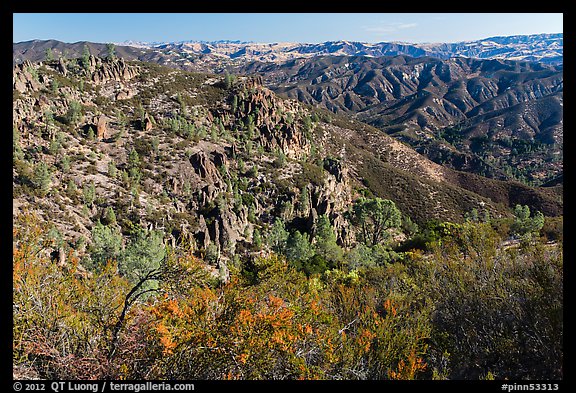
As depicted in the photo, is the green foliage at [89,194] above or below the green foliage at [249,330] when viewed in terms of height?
below

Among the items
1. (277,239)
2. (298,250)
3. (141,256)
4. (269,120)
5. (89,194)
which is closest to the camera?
(141,256)

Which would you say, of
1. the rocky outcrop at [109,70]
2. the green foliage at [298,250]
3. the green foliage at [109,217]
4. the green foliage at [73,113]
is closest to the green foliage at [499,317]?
the green foliage at [298,250]

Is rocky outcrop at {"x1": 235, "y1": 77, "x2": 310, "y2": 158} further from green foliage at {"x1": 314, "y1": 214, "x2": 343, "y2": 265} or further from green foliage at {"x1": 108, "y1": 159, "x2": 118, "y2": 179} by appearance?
green foliage at {"x1": 108, "y1": 159, "x2": 118, "y2": 179}

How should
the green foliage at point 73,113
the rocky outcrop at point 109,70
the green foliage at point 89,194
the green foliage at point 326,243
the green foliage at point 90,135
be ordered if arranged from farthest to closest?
the rocky outcrop at point 109,70, the green foliage at point 73,113, the green foliage at point 90,135, the green foliage at point 326,243, the green foliage at point 89,194

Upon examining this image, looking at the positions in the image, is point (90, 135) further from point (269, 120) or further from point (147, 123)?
point (269, 120)

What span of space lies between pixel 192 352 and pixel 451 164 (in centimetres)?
18883

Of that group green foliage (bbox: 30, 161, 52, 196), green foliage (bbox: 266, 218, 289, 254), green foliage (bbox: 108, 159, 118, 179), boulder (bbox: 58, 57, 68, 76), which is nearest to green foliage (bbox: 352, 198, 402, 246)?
green foliage (bbox: 266, 218, 289, 254)

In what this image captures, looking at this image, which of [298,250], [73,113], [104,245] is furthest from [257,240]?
[73,113]

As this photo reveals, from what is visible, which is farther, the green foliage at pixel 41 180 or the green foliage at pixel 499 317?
the green foliage at pixel 41 180

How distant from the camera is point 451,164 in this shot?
17075 cm

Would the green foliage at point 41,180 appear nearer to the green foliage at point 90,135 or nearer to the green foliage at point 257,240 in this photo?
the green foliage at point 90,135
